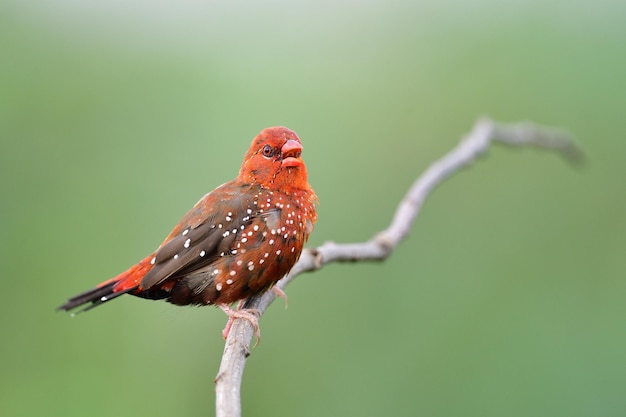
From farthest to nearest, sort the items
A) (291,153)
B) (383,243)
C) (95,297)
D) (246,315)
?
(383,243)
(291,153)
(95,297)
(246,315)

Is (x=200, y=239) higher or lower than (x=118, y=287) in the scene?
higher

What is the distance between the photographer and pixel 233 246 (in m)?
2.87

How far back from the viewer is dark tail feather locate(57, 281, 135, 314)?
2.73 m

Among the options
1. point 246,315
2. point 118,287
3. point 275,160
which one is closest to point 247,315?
point 246,315

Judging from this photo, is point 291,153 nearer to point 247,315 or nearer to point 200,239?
point 200,239

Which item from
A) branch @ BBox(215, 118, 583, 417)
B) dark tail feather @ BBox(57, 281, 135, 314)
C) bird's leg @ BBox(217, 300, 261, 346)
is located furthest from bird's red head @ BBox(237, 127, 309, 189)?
dark tail feather @ BBox(57, 281, 135, 314)

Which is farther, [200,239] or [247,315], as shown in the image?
[200,239]

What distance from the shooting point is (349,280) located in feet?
15.3

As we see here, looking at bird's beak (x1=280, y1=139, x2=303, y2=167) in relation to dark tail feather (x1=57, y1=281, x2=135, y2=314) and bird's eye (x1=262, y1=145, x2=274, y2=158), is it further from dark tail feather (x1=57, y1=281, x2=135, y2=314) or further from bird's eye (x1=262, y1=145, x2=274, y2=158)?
dark tail feather (x1=57, y1=281, x2=135, y2=314)

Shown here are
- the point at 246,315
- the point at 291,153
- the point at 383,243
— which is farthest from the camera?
the point at 383,243

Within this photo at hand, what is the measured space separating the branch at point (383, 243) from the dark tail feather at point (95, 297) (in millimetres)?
540

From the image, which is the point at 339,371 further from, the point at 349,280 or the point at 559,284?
the point at 559,284

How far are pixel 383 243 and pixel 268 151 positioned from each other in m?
0.65

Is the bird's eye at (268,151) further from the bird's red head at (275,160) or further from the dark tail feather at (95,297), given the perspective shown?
the dark tail feather at (95,297)
